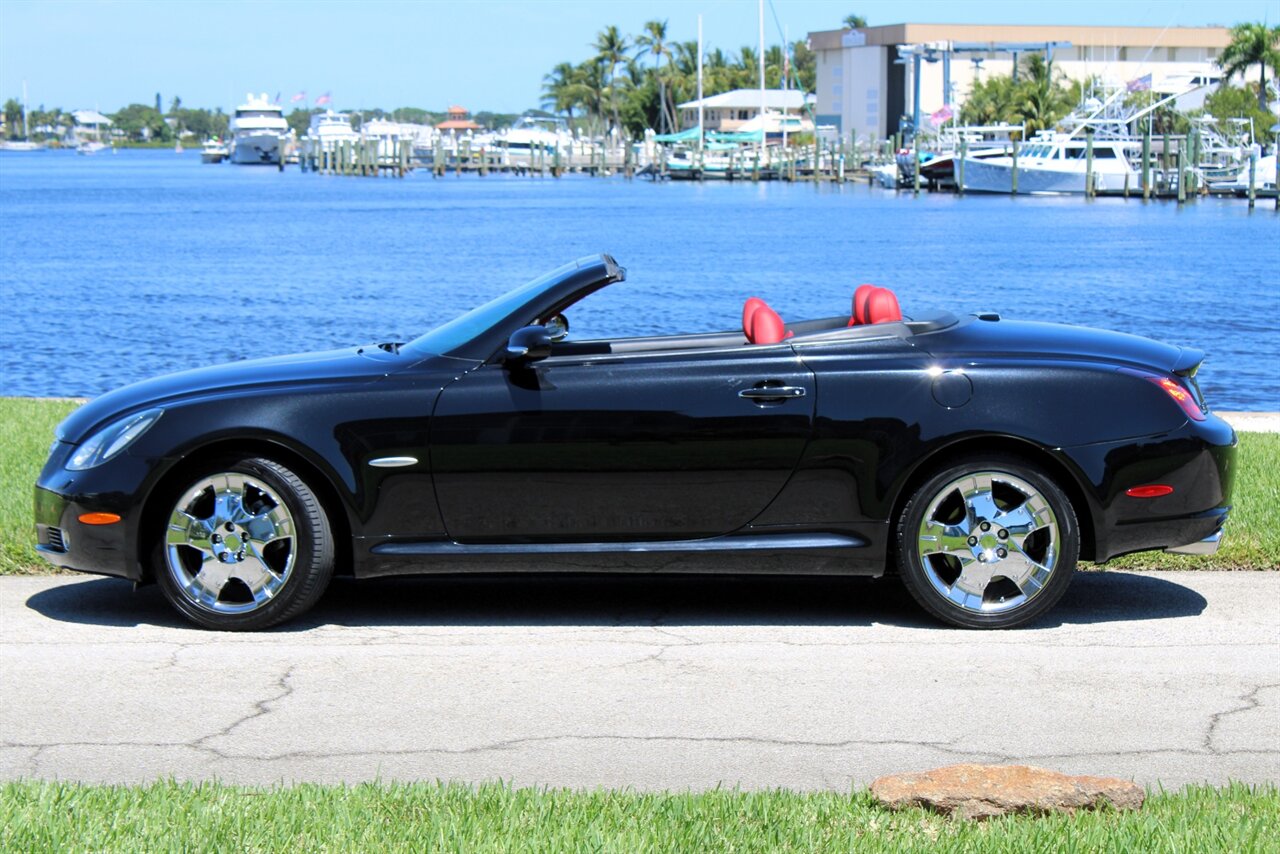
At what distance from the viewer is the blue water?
2797 cm

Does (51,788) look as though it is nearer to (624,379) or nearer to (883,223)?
(624,379)

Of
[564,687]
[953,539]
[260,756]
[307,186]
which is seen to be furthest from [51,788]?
[307,186]

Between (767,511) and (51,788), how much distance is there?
288 cm

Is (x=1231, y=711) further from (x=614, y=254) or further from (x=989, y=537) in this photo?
(x=614, y=254)

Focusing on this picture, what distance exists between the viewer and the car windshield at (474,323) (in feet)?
21.4

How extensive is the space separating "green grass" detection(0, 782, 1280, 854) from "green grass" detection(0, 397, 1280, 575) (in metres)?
3.33

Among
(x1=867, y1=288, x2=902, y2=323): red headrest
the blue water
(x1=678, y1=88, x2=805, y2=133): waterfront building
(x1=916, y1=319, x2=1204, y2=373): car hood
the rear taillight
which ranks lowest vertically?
the blue water

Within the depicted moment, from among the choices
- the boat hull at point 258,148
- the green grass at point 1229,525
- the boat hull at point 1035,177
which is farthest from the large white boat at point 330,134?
the green grass at point 1229,525

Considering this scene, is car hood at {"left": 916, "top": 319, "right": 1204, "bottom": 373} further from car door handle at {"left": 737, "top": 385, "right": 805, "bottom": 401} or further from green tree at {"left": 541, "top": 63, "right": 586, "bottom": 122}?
green tree at {"left": 541, "top": 63, "right": 586, "bottom": 122}

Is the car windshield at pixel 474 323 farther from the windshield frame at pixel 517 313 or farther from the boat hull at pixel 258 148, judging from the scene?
the boat hull at pixel 258 148

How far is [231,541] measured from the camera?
20.7 feet

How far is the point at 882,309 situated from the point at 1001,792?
302 centimetres

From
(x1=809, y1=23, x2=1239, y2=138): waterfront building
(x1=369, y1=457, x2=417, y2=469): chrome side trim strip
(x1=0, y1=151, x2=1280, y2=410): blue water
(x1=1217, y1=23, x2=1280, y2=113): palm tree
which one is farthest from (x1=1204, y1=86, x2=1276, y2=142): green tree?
(x1=369, y1=457, x2=417, y2=469): chrome side trim strip

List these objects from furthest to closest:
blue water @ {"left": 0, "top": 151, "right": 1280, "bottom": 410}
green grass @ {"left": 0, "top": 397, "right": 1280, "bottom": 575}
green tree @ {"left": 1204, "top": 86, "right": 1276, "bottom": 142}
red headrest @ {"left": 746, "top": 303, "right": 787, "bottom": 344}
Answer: green tree @ {"left": 1204, "top": 86, "right": 1276, "bottom": 142} < blue water @ {"left": 0, "top": 151, "right": 1280, "bottom": 410} < green grass @ {"left": 0, "top": 397, "right": 1280, "bottom": 575} < red headrest @ {"left": 746, "top": 303, "right": 787, "bottom": 344}
